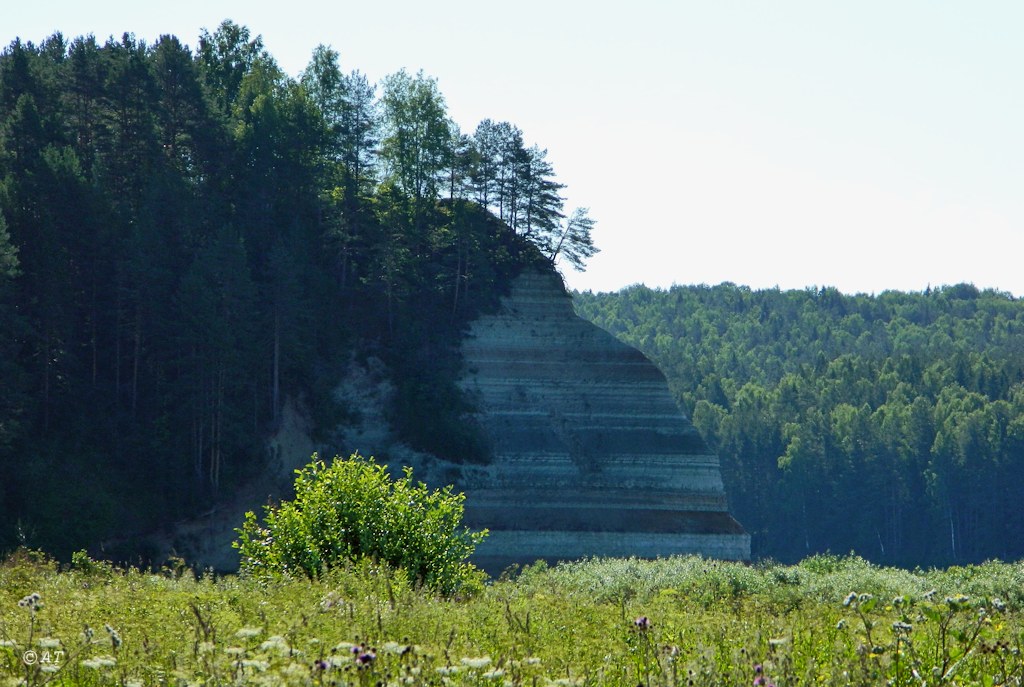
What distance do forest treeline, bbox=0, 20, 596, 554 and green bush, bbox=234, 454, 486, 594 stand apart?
27744 millimetres

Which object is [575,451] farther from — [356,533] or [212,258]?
[356,533]

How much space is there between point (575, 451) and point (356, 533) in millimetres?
47967

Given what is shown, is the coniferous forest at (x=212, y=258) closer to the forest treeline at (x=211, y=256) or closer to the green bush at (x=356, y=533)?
the forest treeline at (x=211, y=256)

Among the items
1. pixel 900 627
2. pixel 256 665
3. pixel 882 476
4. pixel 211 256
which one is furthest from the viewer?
pixel 882 476

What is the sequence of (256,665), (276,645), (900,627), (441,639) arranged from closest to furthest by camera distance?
(256,665), (276,645), (900,627), (441,639)

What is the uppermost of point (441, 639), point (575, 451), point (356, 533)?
point (441, 639)

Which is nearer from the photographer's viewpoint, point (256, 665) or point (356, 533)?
point (256, 665)

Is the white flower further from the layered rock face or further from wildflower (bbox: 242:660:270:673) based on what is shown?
the layered rock face

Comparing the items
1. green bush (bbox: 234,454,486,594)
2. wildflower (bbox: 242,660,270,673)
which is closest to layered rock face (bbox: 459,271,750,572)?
green bush (bbox: 234,454,486,594)

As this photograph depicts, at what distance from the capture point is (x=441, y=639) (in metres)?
12.6

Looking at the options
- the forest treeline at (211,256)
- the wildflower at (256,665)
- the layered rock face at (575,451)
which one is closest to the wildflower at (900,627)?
the wildflower at (256,665)

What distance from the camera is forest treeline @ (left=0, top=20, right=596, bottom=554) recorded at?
182 feet

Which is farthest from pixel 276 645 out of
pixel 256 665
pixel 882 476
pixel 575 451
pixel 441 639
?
pixel 882 476

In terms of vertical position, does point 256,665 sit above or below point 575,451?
above
